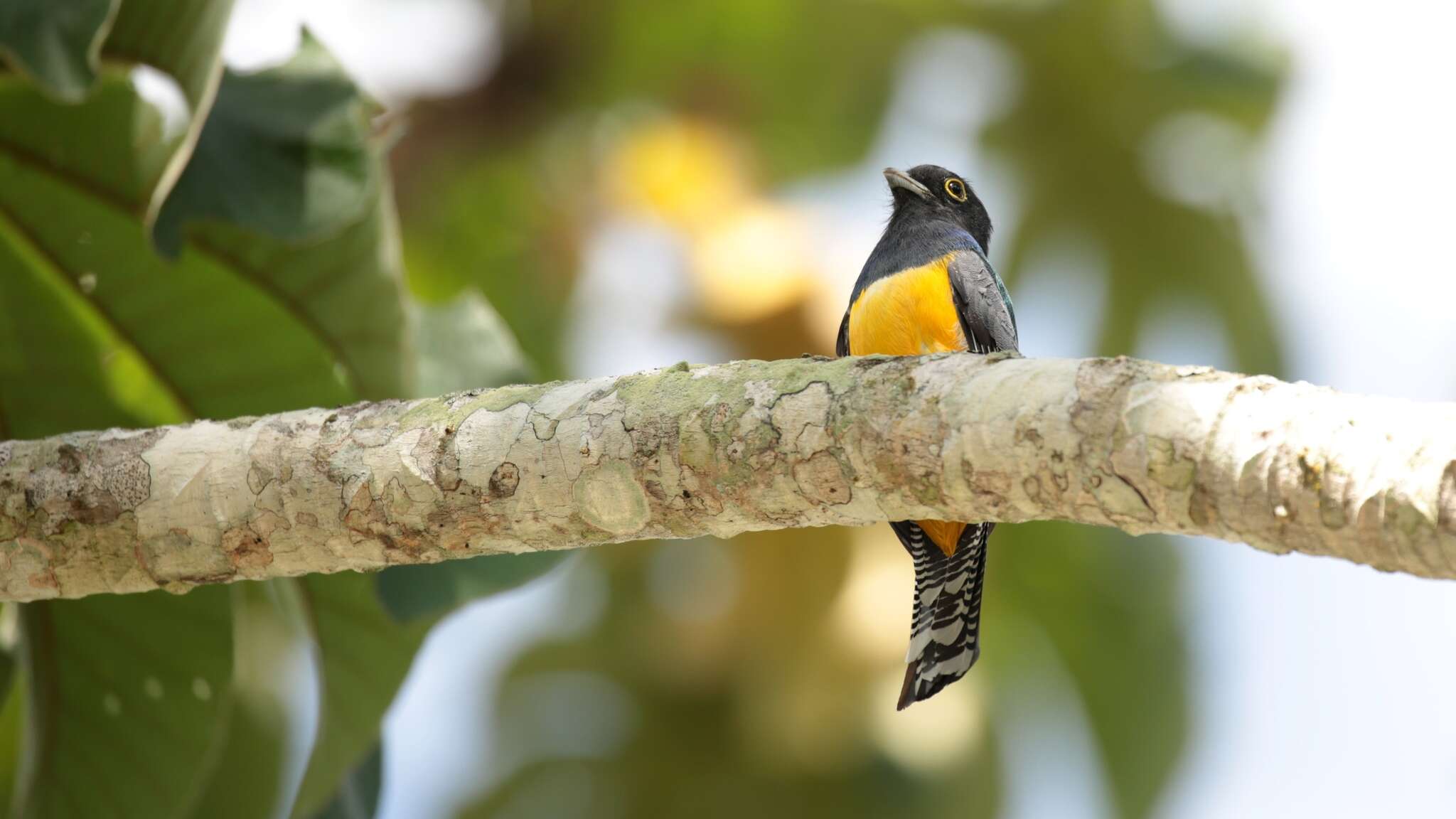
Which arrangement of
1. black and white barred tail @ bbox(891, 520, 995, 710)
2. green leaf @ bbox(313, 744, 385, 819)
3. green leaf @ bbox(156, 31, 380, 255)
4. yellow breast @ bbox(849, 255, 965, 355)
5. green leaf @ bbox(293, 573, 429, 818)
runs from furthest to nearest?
green leaf @ bbox(313, 744, 385, 819), green leaf @ bbox(293, 573, 429, 818), yellow breast @ bbox(849, 255, 965, 355), green leaf @ bbox(156, 31, 380, 255), black and white barred tail @ bbox(891, 520, 995, 710)

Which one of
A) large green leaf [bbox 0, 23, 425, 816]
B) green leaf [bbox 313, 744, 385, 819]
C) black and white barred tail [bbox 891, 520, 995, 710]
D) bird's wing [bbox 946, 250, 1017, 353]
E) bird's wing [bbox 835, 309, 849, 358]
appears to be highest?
large green leaf [bbox 0, 23, 425, 816]

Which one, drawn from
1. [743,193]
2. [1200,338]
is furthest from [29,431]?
[1200,338]

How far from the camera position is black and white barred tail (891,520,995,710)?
3.20 meters

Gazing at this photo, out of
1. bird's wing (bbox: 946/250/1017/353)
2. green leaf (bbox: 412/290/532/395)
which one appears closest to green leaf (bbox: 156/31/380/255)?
green leaf (bbox: 412/290/532/395)

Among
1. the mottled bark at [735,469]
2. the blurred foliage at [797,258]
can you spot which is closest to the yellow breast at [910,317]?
the mottled bark at [735,469]

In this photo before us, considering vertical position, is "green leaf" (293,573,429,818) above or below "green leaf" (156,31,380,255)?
below

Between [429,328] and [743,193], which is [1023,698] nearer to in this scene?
[743,193]

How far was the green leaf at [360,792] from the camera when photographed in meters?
4.21

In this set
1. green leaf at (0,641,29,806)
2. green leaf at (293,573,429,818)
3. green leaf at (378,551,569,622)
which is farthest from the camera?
green leaf at (0,641,29,806)

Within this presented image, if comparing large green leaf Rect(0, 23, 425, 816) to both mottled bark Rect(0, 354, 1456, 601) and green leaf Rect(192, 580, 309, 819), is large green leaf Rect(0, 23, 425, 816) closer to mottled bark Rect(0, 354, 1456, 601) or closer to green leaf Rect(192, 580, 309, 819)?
green leaf Rect(192, 580, 309, 819)

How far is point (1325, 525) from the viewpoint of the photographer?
Result: 1.70m

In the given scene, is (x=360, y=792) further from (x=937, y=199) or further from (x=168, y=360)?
(x=937, y=199)

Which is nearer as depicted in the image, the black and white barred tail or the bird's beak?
the black and white barred tail

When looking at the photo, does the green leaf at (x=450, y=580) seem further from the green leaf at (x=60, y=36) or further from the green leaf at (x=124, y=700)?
the green leaf at (x=60, y=36)
